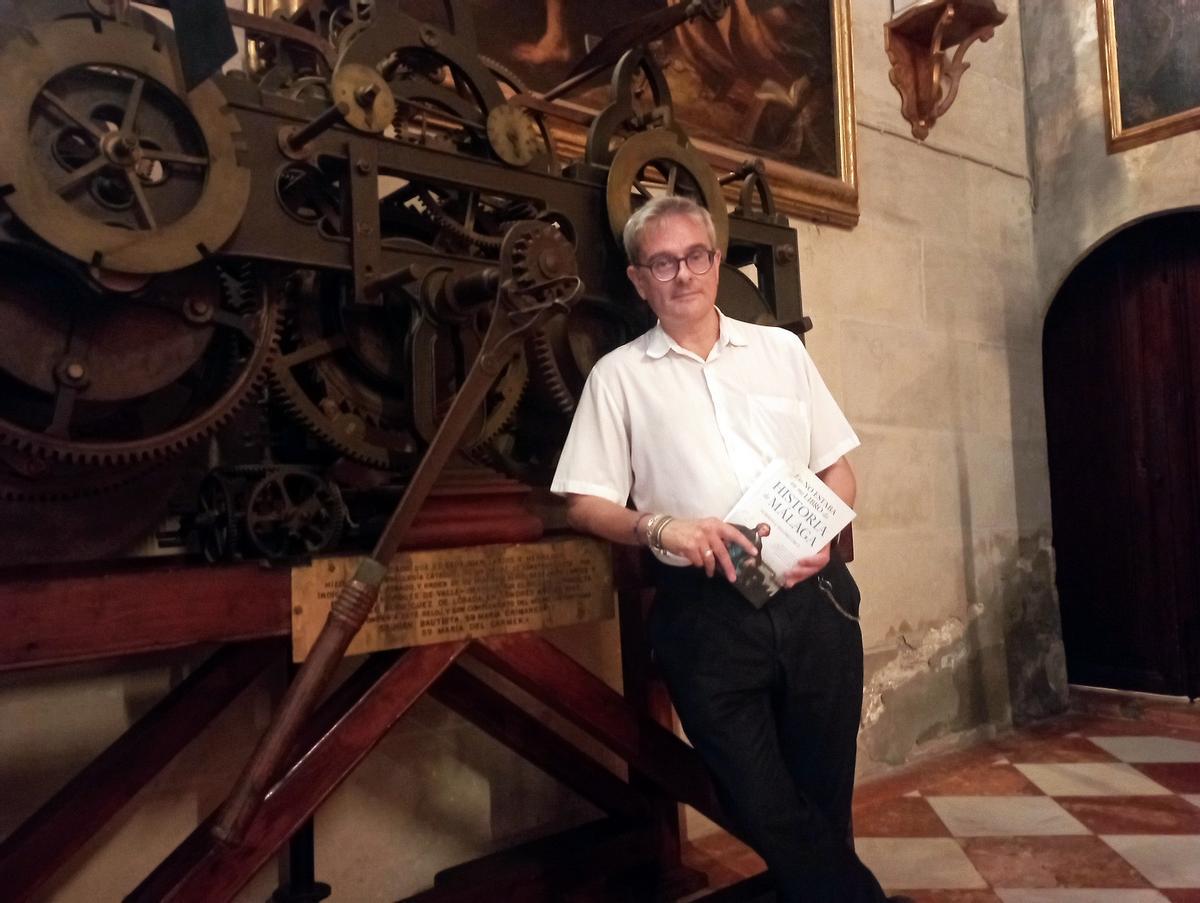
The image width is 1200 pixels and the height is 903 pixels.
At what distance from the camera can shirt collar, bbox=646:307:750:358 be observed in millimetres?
1854

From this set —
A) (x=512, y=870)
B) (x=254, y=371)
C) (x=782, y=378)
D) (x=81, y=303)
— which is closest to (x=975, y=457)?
(x=782, y=378)

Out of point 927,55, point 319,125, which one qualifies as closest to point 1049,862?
point 319,125

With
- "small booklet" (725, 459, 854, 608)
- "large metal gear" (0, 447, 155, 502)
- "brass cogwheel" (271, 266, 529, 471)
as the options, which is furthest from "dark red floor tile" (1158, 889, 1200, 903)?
"large metal gear" (0, 447, 155, 502)

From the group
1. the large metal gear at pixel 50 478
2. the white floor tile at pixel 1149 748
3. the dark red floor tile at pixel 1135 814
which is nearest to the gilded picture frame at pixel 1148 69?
the white floor tile at pixel 1149 748

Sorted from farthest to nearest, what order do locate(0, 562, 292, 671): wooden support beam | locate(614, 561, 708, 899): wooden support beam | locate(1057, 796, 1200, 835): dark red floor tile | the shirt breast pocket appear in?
1. locate(1057, 796, 1200, 835): dark red floor tile
2. locate(614, 561, 708, 899): wooden support beam
3. the shirt breast pocket
4. locate(0, 562, 292, 671): wooden support beam

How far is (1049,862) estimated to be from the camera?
2.48 metres

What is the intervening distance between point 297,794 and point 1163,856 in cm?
224

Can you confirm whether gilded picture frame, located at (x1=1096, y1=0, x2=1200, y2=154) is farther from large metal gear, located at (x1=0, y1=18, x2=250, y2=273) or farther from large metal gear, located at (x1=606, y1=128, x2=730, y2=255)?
large metal gear, located at (x1=0, y1=18, x2=250, y2=273)

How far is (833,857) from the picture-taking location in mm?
1809

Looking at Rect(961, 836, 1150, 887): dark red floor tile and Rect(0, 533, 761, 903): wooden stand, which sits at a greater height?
Rect(0, 533, 761, 903): wooden stand

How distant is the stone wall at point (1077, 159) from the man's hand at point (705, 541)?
10.7 feet

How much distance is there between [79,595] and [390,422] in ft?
2.04

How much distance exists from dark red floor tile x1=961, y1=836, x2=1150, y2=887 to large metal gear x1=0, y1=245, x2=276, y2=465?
216cm

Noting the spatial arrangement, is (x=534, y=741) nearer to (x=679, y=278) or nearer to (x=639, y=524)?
(x=639, y=524)
